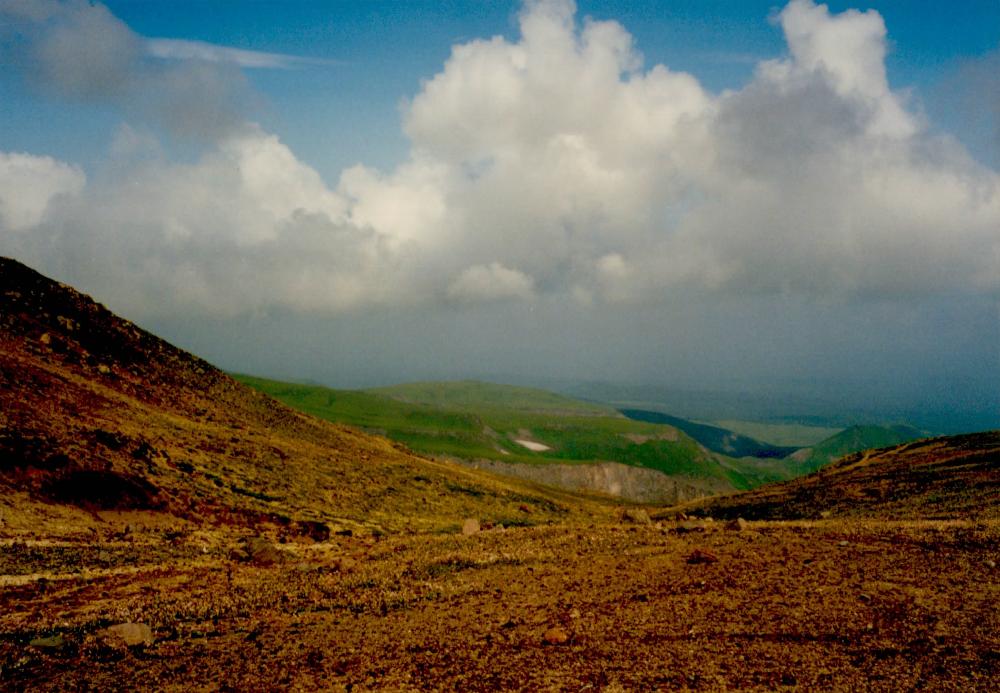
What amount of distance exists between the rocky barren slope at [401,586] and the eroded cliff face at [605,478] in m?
128

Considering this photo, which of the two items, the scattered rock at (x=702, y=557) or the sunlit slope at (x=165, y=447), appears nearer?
the scattered rock at (x=702, y=557)

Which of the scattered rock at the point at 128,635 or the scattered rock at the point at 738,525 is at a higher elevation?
the scattered rock at the point at 738,525

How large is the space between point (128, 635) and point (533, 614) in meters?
9.61

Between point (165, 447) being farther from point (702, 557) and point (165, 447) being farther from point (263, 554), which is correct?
point (702, 557)

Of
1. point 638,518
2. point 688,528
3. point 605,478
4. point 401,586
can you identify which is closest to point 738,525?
point 688,528

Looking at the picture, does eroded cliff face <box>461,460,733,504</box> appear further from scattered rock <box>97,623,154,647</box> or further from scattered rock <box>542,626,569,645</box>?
scattered rock <box>542,626,569,645</box>

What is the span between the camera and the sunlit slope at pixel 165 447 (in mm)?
26953

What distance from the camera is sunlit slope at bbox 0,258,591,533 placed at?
2695 centimetres

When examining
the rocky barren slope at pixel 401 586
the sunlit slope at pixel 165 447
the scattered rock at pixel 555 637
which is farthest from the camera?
the sunlit slope at pixel 165 447

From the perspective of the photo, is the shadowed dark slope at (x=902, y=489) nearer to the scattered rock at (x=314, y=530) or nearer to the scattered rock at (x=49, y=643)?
the scattered rock at (x=314, y=530)

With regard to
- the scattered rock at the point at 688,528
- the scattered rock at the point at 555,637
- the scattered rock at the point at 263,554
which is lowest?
the scattered rock at the point at 263,554

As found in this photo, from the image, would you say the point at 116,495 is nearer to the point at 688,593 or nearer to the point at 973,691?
the point at 688,593

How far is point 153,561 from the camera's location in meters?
20.4

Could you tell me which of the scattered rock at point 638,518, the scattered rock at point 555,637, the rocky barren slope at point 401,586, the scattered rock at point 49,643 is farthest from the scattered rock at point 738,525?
the scattered rock at point 49,643
